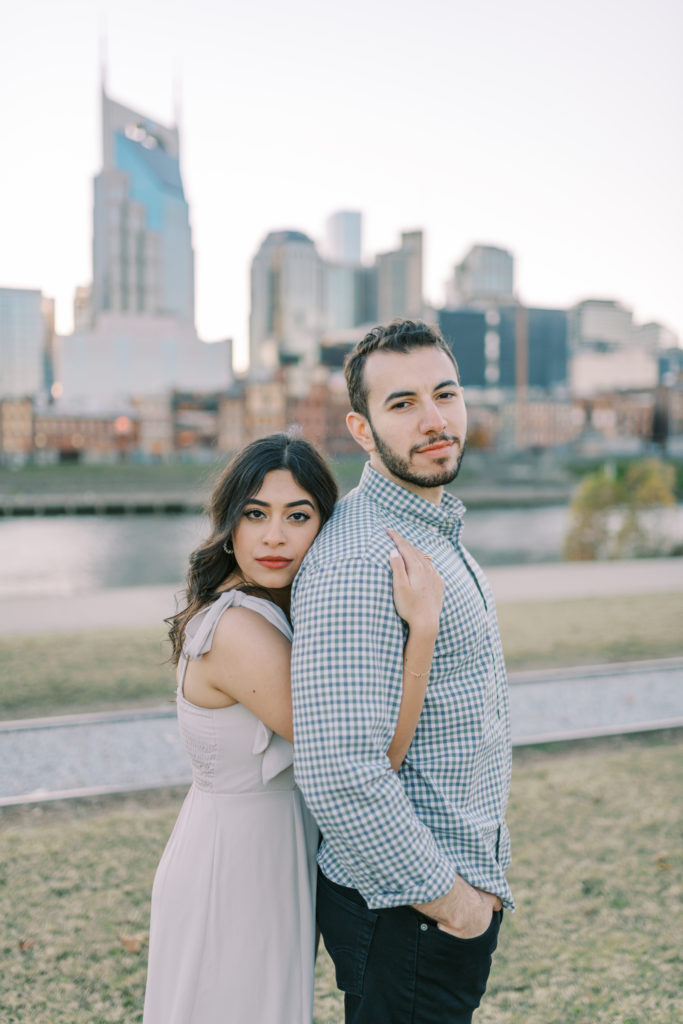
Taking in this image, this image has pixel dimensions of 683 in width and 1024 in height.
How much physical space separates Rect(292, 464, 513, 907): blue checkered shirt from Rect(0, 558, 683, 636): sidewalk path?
617 centimetres

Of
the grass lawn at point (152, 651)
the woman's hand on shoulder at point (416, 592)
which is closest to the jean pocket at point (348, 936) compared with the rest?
the woman's hand on shoulder at point (416, 592)

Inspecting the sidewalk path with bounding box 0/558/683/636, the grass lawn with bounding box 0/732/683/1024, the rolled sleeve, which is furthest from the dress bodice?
the sidewalk path with bounding box 0/558/683/636

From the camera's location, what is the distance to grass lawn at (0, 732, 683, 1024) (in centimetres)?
264

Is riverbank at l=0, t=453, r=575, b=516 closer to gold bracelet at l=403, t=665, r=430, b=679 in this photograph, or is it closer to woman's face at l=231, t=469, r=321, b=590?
woman's face at l=231, t=469, r=321, b=590

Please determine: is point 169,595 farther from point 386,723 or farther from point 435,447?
point 386,723

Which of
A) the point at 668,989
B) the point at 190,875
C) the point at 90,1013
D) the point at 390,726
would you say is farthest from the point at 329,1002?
the point at 390,726

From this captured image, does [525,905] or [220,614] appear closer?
[220,614]


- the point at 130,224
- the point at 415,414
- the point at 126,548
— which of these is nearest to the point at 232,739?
the point at 415,414

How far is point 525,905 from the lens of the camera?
127 inches

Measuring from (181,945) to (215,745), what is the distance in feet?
1.41

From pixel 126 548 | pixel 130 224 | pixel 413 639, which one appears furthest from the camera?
pixel 130 224

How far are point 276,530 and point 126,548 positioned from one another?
3473 cm

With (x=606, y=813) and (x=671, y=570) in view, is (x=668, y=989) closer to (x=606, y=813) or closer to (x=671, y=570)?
(x=606, y=813)

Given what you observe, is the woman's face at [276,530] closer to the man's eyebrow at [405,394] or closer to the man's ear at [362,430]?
the man's ear at [362,430]
